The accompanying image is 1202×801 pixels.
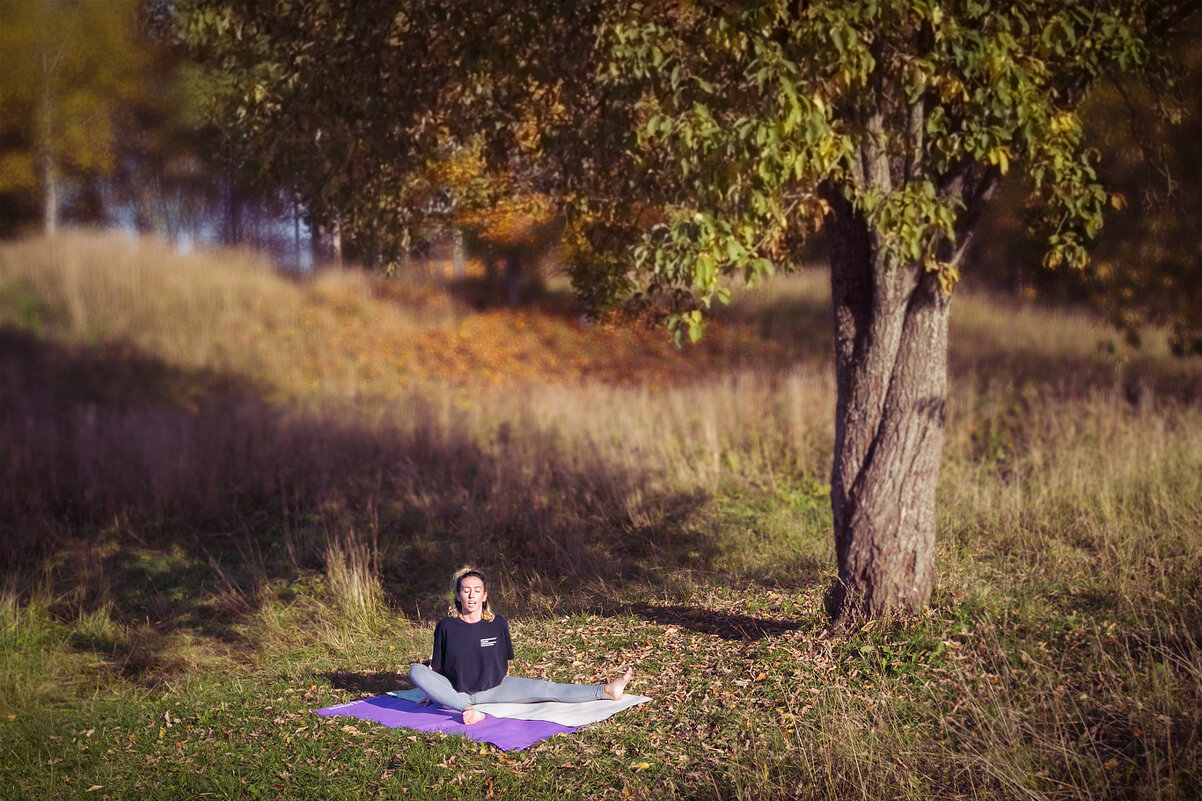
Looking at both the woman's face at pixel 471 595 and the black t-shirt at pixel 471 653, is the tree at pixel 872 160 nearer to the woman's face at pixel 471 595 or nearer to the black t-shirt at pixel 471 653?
the woman's face at pixel 471 595

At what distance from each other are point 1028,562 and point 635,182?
4025mm

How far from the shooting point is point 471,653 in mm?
5301

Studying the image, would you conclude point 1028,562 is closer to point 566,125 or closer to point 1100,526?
point 1100,526

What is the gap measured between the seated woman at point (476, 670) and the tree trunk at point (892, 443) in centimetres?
166

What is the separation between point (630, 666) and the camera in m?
6.09

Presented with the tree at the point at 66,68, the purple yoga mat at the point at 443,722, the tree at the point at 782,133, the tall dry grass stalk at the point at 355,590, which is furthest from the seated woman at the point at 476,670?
the tree at the point at 66,68

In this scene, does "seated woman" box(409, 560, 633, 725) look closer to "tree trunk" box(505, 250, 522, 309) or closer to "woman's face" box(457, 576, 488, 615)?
"woman's face" box(457, 576, 488, 615)

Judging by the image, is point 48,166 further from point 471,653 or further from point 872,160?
point 872,160

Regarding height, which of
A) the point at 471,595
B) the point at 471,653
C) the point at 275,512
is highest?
the point at 471,595

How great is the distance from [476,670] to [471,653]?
0.11 metres

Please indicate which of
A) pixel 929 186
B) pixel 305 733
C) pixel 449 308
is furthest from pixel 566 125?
pixel 449 308

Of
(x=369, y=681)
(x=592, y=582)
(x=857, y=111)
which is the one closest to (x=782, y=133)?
(x=857, y=111)

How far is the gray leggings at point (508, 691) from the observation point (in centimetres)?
527

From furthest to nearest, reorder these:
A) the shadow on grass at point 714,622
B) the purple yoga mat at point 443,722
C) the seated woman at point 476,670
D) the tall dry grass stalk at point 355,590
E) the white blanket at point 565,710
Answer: the tall dry grass stalk at point 355,590, the shadow on grass at point 714,622, the seated woman at point 476,670, the white blanket at point 565,710, the purple yoga mat at point 443,722
